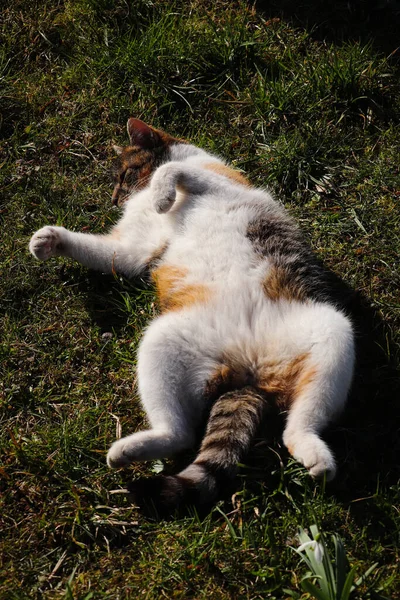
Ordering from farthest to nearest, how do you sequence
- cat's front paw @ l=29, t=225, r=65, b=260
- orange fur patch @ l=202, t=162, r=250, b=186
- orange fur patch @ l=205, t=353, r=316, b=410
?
orange fur patch @ l=202, t=162, r=250, b=186
cat's front paw @ l=29, t=225, r=65, b=260
orange fur patch @ l=205, t=353, r=316, b=410

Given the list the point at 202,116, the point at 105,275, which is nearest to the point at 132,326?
the point at 105,275

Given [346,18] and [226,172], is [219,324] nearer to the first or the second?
[226,172]

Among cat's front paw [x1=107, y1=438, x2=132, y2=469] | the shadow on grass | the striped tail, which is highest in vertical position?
the shadow on grass

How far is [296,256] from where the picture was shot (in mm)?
3822

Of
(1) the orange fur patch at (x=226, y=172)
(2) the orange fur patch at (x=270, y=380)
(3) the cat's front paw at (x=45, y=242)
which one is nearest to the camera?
(2) the orange fur patch at (x=270, y=380)

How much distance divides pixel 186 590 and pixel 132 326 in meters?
1.63

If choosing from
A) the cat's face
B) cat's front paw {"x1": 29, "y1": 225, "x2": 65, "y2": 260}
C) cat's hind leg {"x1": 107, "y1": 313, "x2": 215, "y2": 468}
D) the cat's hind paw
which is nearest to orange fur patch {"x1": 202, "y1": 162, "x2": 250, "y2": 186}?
the cat's face

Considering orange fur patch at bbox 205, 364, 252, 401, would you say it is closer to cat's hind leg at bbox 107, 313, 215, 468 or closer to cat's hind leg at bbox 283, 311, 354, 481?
cat's hind leg at bbox 107, 313, 215, 468

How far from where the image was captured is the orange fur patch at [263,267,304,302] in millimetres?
3572

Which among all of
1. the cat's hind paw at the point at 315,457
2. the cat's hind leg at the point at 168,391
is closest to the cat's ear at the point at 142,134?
the cat's hind leg at the point at 168,391

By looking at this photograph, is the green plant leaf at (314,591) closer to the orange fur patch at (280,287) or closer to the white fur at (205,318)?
the white fur at (205,318)

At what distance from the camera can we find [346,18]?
5129 millimetres

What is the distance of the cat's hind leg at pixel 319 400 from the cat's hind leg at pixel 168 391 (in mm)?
475

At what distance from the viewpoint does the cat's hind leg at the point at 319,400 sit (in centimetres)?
302
